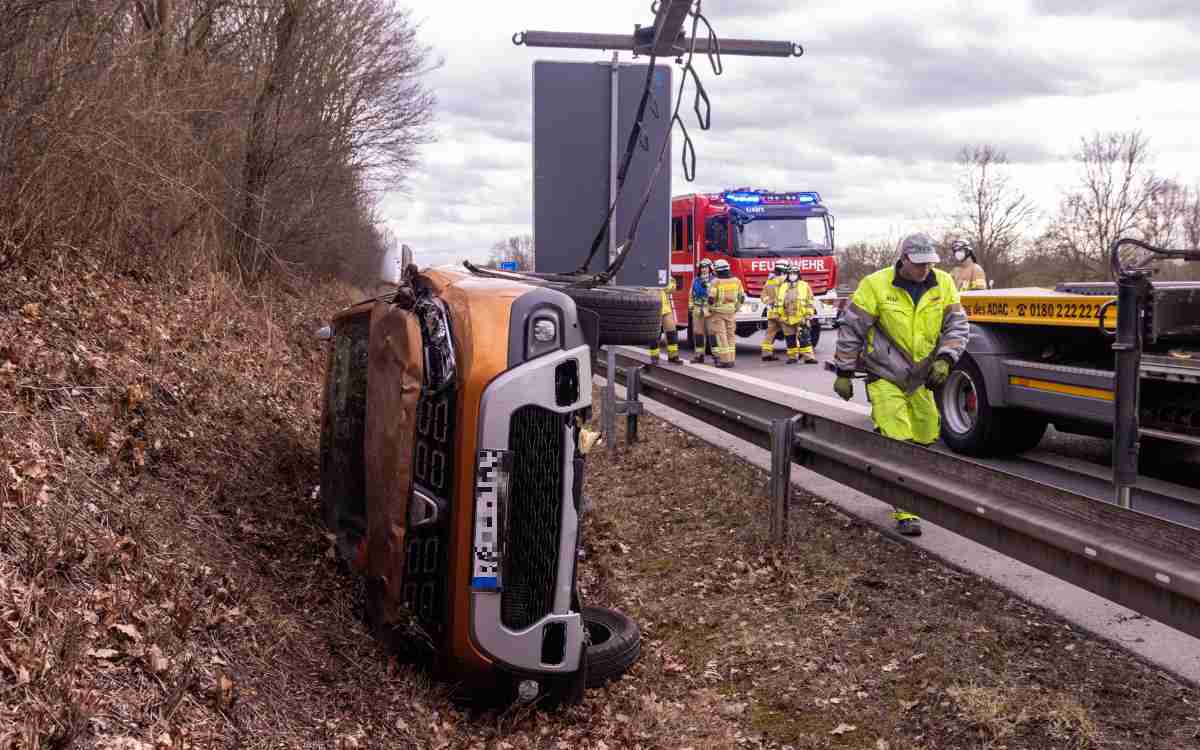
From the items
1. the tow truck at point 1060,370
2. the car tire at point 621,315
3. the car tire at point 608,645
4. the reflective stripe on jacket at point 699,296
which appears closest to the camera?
the car tire at point 608,645

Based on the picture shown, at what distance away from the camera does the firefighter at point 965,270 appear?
45.7 ft

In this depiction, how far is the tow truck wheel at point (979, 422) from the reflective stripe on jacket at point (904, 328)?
89.8 inches

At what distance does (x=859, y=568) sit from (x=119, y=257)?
6423 millimetres

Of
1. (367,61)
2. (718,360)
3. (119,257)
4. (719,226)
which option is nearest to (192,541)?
(119,257)

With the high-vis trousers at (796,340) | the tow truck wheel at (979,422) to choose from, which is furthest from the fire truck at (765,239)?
the tow truck wheel at (979,422)

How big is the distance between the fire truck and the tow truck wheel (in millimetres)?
11698

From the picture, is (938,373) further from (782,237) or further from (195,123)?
(782,237)

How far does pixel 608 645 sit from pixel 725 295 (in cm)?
1387

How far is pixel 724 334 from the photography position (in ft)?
60.0

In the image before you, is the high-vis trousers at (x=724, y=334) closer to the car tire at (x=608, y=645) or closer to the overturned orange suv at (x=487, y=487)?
the car tire at (x=608, y=645)

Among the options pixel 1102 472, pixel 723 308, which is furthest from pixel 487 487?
pixel 723 308

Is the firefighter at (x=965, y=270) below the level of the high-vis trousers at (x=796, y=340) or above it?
above

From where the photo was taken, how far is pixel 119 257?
8758 millimetres

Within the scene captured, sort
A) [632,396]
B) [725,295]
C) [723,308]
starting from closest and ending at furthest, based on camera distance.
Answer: [632,396], [725,295], [723,308]
